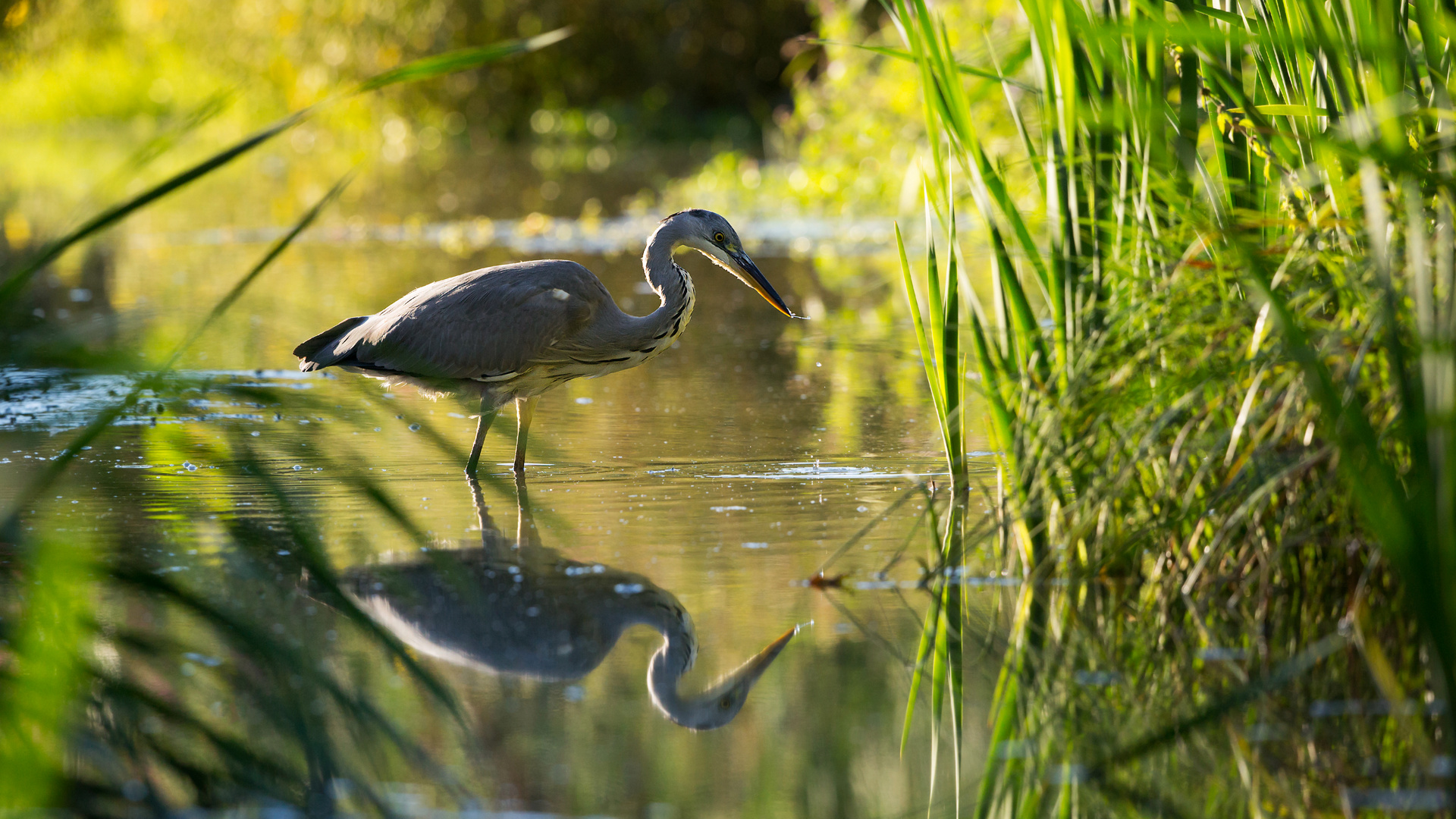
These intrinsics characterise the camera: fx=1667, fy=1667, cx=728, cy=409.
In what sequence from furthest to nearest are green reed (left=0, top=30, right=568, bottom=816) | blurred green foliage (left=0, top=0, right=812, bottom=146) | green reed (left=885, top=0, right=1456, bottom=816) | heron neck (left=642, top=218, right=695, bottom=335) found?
blurred green foliage (left=0, top=0, right=812, bottom=146)
heron neck (left=642, top=218, right=695, bottom=335)
green reed (left=885, top=0, right=1456, bottom=816)
green reed (left=0, top=30, right=568, bottom=816)

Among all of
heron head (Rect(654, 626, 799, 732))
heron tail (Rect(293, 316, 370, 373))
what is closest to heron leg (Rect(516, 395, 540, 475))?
heron tail (Rect(293, 316, 370, 373))

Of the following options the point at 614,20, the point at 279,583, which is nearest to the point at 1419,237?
the point at 279,583

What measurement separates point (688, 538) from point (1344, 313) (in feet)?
5.64


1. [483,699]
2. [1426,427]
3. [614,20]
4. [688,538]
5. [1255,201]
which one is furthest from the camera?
[614,20]

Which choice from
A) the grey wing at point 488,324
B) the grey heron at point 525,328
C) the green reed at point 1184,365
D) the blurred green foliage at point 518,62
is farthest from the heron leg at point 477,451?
the blurred green foliage at point 518,62

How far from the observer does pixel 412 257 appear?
11.4 meters

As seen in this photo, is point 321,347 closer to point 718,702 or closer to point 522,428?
point 522,428

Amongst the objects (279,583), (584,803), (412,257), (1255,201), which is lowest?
(584,803)

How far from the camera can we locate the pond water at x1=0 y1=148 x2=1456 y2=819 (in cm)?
265

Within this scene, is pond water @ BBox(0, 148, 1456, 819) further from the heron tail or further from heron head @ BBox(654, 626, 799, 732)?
Result: the heron tail

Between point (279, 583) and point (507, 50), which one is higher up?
point (507, 50)

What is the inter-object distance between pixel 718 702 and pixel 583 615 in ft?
2.05

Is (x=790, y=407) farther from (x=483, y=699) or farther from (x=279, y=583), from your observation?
(x=483, y=699)

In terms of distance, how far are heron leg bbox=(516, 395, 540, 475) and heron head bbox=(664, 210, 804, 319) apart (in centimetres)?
75
